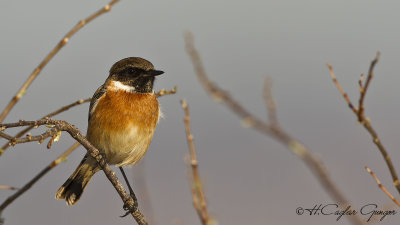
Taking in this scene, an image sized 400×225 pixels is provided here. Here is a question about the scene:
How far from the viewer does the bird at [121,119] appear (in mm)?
6215

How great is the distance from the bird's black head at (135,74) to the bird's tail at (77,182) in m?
1.20

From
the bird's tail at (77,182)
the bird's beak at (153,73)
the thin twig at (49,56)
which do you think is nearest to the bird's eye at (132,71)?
the bird's beak at (153,73)

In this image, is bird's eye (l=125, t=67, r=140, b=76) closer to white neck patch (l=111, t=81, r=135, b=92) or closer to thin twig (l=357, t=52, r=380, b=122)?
white neck patch (l=111, t=81, r=135, b=92)

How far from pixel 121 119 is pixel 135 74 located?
2.76 feet

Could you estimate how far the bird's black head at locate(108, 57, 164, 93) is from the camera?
6762 millimetres

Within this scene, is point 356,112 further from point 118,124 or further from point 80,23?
point 118,124

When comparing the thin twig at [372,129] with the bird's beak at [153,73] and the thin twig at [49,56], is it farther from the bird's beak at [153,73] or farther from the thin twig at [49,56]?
the bird's beak at [153,73]

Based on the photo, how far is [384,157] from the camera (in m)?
2.50

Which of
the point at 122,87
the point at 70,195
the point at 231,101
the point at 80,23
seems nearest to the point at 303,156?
the point at 231,101

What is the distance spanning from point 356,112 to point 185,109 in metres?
0.92

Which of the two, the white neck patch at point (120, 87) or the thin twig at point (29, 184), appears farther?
the white neck patch at point (120, 87)

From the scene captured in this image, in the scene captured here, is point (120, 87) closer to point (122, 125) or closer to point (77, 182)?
point (122, 125)

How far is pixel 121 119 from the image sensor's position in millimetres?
6254

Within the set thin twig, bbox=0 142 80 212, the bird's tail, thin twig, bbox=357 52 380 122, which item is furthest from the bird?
thin twig, bbox=357 52 380 122
